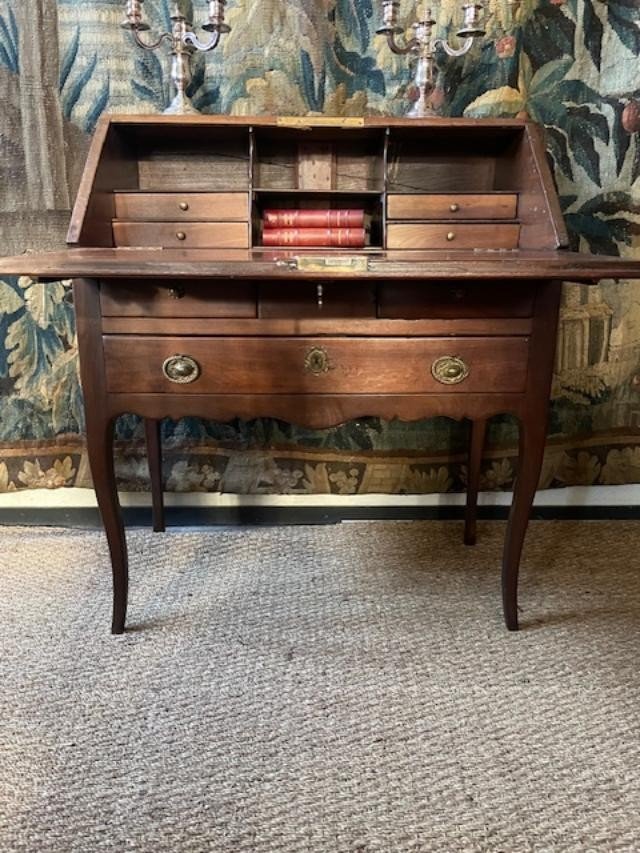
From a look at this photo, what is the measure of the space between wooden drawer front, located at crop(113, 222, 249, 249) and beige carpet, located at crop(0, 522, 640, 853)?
31.4 inches

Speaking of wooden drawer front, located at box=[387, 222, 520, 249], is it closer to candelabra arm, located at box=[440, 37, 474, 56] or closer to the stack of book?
the stack of book

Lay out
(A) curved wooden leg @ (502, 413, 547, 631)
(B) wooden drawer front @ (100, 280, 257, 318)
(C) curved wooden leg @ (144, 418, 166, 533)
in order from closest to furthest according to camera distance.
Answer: (B) wooden drawer front @ (100, 280, 257, 318), (A) curved wooden leg @ (502, 413, 547, 631), (C) curved wooden leg @ (144, 418, 166, 533)

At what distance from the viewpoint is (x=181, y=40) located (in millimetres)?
1422

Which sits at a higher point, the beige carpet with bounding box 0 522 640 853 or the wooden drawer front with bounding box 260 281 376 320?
the wooden drawer front with bounding box 260 281 376 320

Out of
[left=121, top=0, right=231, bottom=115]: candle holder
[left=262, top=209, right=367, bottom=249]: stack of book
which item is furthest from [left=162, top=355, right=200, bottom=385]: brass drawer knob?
[left=121, top=0, right=231, bottom=115]: candle holder

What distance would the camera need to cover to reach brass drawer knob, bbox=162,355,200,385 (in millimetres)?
1150

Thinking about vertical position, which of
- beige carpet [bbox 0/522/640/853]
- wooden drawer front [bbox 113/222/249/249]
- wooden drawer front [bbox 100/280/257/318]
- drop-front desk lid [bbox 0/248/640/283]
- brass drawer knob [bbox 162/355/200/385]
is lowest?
beige carpet [bbox 0/522/640/853]

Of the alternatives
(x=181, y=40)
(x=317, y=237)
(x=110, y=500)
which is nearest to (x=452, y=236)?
(x=317, y=237)

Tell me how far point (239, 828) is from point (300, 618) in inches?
21.0

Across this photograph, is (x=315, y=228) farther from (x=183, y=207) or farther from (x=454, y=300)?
(x=454, y=300)

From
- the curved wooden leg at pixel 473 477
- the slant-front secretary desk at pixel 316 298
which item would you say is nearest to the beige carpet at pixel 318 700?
the curved wooden leg at pixel 473 477

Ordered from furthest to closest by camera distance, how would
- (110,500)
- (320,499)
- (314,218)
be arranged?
(320,499) < (314,218) < (110,500)

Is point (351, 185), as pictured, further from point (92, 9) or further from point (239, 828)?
point (239, 828)

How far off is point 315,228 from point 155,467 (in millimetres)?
768
